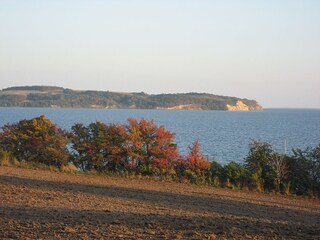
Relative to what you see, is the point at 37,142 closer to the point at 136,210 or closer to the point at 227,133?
the point at 136,210

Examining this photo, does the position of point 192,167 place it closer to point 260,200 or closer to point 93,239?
point 260,200

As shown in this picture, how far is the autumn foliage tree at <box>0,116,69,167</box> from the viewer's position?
85.6 ft

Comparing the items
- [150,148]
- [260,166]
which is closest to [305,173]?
[260,166]

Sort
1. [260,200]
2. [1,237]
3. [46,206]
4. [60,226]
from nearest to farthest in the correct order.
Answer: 1. [1,237]
2. [60,226]
3. [46,206]
4. [260,200]

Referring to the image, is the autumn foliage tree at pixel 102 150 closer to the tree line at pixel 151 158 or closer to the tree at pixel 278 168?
the tree line at pixel 151 158

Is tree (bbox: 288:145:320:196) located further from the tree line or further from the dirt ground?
the dirt ground

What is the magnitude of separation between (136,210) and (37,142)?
13.5 metres

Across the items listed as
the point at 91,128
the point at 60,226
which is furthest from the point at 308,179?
the point at 60,226

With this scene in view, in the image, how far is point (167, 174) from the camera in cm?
2464

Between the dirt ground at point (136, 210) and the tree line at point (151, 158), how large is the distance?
1.74 metres

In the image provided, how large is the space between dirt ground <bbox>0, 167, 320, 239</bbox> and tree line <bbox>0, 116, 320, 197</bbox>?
174 centimetres

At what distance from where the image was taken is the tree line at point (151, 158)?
2470cm

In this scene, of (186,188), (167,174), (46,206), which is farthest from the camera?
(167,174)

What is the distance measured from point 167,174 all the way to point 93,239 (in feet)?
51.0
